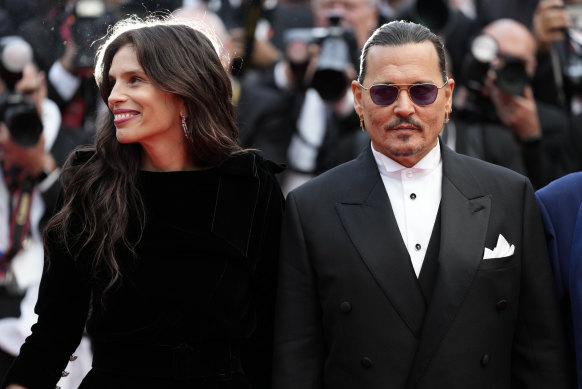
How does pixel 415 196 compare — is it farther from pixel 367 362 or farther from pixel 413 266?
pixel 367 362

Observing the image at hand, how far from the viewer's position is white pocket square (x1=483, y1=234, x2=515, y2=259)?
287 cm

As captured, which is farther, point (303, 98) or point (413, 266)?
point (303, 98)

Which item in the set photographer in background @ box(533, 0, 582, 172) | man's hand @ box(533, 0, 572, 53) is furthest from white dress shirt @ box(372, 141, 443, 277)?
man's hand @ box(533, 0, 572, 53)

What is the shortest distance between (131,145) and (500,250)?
1316mm

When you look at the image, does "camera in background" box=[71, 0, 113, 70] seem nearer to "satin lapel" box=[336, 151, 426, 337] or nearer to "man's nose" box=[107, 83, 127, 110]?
"man's nose" box=[107, 83, 127, 110]

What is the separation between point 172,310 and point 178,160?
0.55 meters

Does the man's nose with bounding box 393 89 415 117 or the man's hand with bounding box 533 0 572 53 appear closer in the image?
the man's nose with bounding box 393 89 415 117

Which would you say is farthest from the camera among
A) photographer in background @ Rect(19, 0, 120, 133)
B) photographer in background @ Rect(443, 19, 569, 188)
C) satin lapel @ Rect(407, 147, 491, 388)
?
photographer in background @ Rect(19, 0, 120, 133)

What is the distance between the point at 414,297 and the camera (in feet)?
9.33

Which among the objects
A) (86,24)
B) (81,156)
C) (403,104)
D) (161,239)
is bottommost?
(161,239)

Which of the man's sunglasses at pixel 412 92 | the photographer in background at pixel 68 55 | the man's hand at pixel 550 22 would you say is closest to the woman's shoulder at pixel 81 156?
the man's sunglasses at pixel 412 92

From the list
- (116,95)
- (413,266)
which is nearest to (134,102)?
(116,95)

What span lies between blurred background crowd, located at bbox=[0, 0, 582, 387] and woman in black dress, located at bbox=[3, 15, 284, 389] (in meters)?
0.94

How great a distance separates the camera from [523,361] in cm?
293
